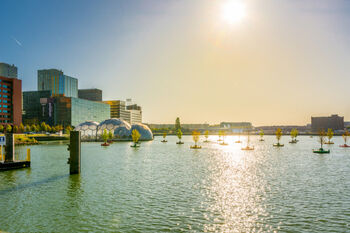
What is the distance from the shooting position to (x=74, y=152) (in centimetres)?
3875

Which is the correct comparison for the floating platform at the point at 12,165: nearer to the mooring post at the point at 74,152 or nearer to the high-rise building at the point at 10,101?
the mooring post at the point at 74,152

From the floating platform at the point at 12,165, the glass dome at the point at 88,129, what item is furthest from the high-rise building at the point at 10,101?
the floating platform at the point at 12,165

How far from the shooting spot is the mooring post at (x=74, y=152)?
38250 millimetres

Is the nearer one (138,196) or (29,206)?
(29,206)

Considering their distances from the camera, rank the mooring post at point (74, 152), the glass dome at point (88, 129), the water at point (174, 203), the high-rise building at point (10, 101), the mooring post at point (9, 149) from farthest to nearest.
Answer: the high-rise building at point (10, 101) < the glass dome at point (88, 129) < the mooring post at point (9, 149) < the mooring post at point (74, 152) < the water at point (174, 203)

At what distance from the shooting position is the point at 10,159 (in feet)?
152

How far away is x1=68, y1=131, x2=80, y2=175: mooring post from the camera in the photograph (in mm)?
38250

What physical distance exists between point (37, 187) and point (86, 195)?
7647 mm

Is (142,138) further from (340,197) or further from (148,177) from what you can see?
(340,197)

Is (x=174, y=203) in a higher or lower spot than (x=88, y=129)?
lower

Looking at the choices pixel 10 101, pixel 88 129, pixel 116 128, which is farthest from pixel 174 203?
pixel 10 101

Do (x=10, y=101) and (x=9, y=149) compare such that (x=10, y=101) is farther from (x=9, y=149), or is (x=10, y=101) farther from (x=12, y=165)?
Result: (x=12, y=165)

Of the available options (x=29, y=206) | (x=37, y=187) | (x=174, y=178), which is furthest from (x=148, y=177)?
(x=29, y=206)

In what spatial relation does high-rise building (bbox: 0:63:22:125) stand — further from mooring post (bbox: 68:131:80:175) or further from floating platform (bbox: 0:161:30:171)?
mooring post (bbox: 68:131:80:175)
